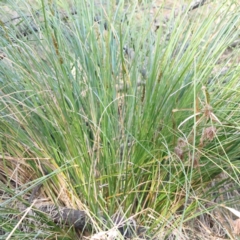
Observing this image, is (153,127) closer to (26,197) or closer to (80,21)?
(26,197)

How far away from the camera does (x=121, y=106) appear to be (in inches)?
47.8

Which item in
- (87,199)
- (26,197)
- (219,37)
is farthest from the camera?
(219,37)

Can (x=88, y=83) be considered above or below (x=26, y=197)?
above

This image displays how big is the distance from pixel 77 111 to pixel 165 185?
27 cm

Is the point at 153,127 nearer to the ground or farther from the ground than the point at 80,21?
nearer to the ground

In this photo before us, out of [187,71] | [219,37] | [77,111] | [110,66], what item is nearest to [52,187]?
[77,111]

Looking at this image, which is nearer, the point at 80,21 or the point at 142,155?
the point at 142,155

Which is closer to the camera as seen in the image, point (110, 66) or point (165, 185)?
point (165, 185)

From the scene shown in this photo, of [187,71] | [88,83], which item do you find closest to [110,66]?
[88,83]

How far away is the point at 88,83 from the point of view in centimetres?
117

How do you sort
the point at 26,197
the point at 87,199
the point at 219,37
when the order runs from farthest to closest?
the point at 219,37
the point at 26,197
the point at 87,199

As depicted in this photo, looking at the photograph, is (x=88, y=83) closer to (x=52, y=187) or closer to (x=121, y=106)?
(x=121, y=106)

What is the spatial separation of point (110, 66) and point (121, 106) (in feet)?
0.35

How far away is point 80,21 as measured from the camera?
1.42 meters
